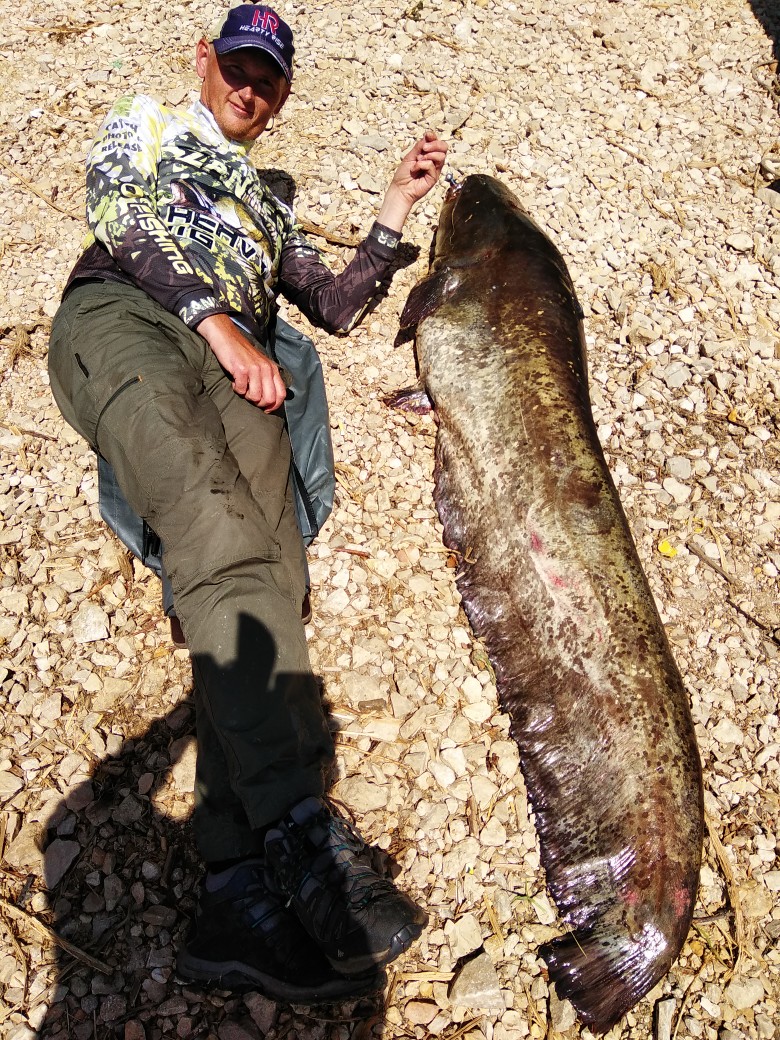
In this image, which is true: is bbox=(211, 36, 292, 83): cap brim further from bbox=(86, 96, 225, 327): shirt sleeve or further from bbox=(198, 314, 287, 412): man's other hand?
bbox=(198, 314, 287, 412): man's other hand

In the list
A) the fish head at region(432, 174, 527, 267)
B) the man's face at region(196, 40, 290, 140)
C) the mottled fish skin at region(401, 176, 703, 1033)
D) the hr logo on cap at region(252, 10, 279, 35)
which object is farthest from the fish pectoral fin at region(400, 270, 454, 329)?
the hr logo on cap at region(252, 10, 279, 35)

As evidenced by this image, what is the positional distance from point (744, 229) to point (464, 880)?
14.6 ft

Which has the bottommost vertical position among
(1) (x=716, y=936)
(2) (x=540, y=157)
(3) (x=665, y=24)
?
(1) (x=716, y=936)

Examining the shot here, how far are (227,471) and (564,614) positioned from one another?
1.45 meters

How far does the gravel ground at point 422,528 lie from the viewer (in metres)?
2.56

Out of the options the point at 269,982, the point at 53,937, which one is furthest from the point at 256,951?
the point at 53,937

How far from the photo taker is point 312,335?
4.25m

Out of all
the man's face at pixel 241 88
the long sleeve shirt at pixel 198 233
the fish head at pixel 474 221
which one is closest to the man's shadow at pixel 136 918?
the long sleeve shirt at pixel 198 233

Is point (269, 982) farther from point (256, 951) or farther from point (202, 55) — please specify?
point (202, 55)

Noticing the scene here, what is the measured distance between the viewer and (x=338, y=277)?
4059mm

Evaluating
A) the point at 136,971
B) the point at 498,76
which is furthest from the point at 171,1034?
the point at 498,76

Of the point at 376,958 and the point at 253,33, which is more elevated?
the point at 253,33

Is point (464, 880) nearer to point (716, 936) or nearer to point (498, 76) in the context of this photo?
point (716, 936)

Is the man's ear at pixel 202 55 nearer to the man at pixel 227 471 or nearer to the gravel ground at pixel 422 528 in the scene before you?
the man at pixel 227 471
